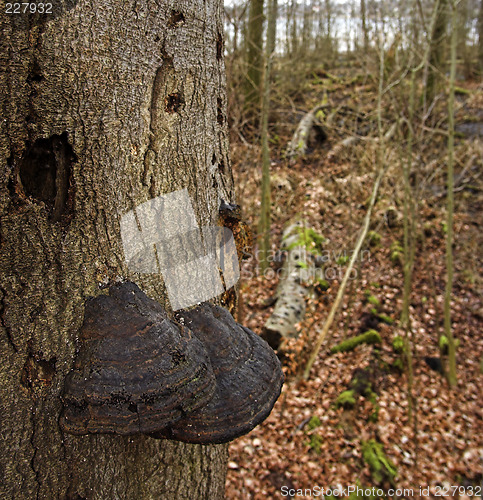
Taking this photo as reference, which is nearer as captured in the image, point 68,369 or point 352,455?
point 68,369

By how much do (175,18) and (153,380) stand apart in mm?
1227

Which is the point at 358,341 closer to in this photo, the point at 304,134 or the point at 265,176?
the point at 265,176

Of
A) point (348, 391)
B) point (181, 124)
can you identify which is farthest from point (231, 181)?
point (348, 391)

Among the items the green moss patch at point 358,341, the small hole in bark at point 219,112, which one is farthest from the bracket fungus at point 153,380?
the green moss patch at point 358,341

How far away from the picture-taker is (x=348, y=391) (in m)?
5.77

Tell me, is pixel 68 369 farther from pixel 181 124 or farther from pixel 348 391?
pixel 348 391

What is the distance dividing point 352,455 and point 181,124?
16.5 ft

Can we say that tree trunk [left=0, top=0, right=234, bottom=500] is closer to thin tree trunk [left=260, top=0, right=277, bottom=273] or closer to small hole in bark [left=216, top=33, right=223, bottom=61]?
small hole in bark [left=216, top=33, right=223, bottom=61]

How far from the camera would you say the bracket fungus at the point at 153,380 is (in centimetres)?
107

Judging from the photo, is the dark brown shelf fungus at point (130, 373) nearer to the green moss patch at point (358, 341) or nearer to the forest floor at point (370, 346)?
the forest floor at point (370, 346)

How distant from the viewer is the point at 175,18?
4.35 ft

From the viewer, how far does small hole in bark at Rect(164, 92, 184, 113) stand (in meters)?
1.33

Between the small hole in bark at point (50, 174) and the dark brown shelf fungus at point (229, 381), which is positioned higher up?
the small hole in bark at point (50, 174)

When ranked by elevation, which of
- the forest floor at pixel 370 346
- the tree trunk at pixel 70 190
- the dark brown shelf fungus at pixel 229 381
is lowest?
the forest floor at pixel 370 346
